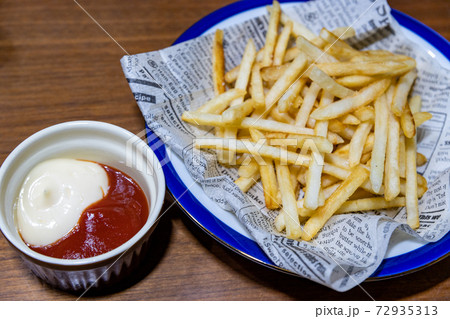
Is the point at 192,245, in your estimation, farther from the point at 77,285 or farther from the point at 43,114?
the point at 43,114

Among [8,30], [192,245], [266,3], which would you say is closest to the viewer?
[192,245]

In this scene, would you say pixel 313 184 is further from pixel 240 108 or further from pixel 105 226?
pixel 105 226

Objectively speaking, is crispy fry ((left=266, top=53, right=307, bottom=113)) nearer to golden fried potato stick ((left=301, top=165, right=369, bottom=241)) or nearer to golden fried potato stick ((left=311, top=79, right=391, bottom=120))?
golden fried potato stick ((left=311, top=79, right=391, bottom=120))

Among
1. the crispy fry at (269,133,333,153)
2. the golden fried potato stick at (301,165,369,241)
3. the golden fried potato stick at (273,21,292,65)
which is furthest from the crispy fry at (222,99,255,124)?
the golden fried potato stick at (301,165,369,241)

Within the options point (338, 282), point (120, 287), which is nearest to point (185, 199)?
point (120, 287)

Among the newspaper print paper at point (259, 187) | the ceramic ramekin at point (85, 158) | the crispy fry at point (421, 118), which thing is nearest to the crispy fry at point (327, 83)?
the crispy fry at point (421, 118)

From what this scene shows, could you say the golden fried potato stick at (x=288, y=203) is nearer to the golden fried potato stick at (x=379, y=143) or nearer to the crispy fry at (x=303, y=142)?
the crispy fry at (x=303, y=142)

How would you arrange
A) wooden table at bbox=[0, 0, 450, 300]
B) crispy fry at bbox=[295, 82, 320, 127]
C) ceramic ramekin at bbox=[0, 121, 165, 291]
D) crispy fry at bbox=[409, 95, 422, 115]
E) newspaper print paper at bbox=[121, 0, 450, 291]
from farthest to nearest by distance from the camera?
crispy fry at bbox=[409, 95, 422, 115] < crispy fry at bbox=[295, 82, 320, 127] < wooden table at bbox=[0, 0, 450, 300] < newspaper print paper at bbox=[121, 0, 450, 291] < ceramic ramekin at bbox=[0, 121, 165, 291]
